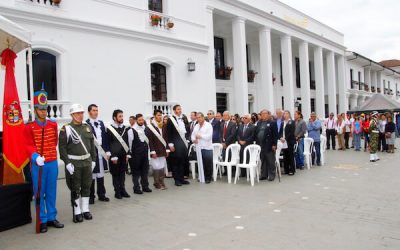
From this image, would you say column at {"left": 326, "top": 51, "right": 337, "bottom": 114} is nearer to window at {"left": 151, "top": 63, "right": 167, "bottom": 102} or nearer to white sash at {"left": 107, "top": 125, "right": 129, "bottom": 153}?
window at {"left": 151, "top": 63, "right": 167, "bottom": 102}

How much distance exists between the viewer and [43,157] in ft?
17.6

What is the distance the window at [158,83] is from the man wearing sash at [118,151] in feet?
22.3

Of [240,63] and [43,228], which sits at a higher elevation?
[240,63]

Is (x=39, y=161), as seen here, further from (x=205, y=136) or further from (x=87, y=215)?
(x=205, y=136)

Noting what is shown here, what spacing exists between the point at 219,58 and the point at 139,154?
44.9 feet

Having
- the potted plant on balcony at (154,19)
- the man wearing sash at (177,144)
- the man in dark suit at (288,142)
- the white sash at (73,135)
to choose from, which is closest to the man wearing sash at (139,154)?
the man wearing sash at (177,144)

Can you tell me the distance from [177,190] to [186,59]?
8.12m

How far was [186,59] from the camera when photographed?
49.5 feet

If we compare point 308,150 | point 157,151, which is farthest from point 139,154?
point 308,150

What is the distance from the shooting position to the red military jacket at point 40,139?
541cm

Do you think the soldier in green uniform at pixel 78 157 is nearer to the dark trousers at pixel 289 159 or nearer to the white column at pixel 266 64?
the dark trousers at pixel 289 159

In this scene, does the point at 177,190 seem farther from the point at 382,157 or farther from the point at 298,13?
the point at 298,13

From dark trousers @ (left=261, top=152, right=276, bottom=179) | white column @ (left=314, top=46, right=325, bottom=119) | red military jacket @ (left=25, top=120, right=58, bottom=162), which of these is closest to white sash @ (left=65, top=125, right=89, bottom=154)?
red military jacket @ (left=25, top=120, right=58, bottom=162)

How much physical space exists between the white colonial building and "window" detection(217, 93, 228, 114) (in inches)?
2.3
